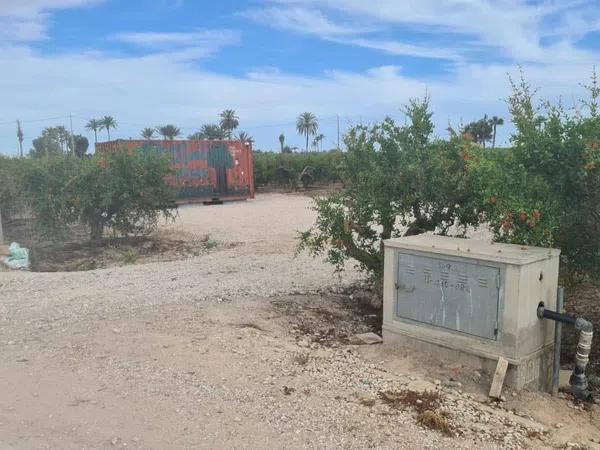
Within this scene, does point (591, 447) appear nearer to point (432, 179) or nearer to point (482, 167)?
point (482, 167)

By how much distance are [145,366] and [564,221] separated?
3.60 m

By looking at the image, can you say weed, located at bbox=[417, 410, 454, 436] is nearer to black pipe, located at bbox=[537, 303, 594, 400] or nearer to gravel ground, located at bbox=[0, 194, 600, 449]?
gravel ground, located at bbox=[0, 194, 600, 449]

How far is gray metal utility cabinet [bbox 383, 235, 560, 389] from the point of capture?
4527 mm

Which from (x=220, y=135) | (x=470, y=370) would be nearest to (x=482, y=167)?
(x=470, y=370)

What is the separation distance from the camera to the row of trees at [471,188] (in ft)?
16.2

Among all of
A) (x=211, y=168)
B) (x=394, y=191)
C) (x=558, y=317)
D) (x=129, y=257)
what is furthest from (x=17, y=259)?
(x=211, y=168)

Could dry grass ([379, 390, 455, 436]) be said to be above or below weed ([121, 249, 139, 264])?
above

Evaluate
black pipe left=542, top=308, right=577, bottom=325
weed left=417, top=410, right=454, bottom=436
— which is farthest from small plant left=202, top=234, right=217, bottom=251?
weed left=417, top=410, right=454, bottom=436

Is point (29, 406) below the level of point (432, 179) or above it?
below

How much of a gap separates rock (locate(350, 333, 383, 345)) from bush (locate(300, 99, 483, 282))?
1253mm

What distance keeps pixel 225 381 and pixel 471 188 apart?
Answer: 331 cm

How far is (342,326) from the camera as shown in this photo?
6.27 meters

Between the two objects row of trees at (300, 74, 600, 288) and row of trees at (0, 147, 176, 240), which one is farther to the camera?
row of trees at (0, 147, 176, 240)

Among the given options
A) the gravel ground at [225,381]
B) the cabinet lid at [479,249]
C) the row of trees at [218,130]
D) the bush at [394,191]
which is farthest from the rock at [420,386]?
the row of trees at [218,130]
